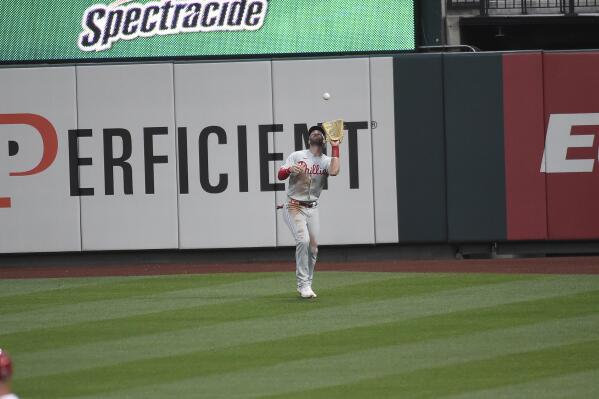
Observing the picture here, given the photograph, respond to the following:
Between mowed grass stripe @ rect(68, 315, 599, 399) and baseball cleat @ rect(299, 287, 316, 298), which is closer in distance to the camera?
mowed grass stripe @ rect(68, 315, 599, 399)

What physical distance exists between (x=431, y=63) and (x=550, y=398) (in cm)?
1050

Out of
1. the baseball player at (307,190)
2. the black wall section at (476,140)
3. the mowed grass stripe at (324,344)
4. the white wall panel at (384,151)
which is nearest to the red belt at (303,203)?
the baseball player at (307,190)

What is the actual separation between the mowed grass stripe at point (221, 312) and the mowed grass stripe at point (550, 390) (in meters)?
3.98

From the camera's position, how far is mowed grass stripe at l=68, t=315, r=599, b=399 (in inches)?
361

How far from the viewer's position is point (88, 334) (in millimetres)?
11836

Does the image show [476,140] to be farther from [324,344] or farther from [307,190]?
[324,344]

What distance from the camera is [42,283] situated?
644 inches

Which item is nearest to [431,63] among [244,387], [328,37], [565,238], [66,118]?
[328,37]

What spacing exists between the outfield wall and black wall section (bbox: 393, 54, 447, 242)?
2 centimetres

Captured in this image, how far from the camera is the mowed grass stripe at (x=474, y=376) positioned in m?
8.95

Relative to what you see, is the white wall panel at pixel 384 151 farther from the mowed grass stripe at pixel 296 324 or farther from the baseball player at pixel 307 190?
the baseball player at pixel 307 190

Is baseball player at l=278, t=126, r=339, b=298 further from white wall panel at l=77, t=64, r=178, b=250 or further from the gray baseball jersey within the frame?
white wall panel at l=77, t=64, r=178, b=250

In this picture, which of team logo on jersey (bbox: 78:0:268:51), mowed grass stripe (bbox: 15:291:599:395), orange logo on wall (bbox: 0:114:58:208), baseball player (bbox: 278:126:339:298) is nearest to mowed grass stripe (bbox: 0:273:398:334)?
baseball player (bbox: 278:126:339:298)

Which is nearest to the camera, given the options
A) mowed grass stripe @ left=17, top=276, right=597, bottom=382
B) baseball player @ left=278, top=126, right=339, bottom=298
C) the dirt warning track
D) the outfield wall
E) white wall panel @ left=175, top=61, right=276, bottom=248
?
mowed grass stripe @ left=17, top=276, right=597, bottom=382
